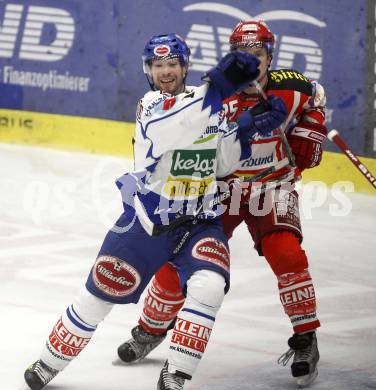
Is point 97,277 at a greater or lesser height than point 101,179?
greater

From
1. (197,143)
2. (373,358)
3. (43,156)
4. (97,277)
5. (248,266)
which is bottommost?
(43,156)

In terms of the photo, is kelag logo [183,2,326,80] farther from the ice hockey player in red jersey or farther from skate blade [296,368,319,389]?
skate blade [296,368,319,389]

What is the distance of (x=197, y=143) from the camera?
177 inches

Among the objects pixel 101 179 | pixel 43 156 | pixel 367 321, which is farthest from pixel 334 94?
pixel 367 321

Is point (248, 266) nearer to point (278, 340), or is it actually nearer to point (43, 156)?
point (278, 340)

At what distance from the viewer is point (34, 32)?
9867mm

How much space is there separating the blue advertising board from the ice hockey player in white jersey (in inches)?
157

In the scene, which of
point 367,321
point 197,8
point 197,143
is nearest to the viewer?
point 197,143

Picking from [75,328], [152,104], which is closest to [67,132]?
[75,328]

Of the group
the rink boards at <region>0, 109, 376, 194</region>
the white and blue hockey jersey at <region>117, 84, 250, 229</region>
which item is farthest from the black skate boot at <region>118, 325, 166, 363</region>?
the rink boards at <region>0, 109, 376, 194</region>

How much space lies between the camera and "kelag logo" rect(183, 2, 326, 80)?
8633 millimetres

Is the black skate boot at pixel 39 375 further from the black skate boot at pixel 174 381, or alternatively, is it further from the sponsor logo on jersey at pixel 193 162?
the sponsor logo on jersey at pixel 193 162

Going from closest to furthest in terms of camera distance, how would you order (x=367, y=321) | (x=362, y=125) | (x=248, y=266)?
(x=367, y=321)
(x=248, y=266)
(x=362, y=125)

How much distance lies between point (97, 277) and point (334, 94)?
4.38 meters
